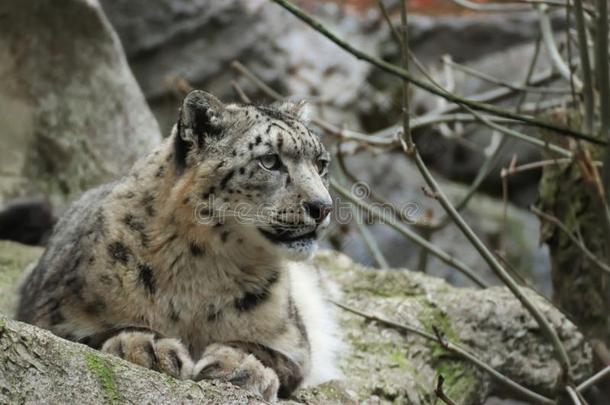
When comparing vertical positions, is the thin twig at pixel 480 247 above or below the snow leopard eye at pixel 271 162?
below

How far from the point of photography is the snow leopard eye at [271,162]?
4539mm

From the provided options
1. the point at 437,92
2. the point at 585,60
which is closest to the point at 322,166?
the point at 437,92

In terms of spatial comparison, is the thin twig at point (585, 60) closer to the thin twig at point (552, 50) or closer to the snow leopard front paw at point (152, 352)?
the thin twig at point (552, 50)

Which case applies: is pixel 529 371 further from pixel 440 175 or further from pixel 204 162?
pixel 440 175

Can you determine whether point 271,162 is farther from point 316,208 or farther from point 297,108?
point 297,108

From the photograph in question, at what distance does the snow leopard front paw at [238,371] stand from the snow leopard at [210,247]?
0.6 inches

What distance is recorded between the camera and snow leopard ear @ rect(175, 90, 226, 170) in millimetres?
4629

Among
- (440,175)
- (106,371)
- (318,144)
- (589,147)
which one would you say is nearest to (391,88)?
(440,175)

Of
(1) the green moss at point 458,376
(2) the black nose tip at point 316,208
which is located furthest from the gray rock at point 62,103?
(2) the black nose tip at point 316,208

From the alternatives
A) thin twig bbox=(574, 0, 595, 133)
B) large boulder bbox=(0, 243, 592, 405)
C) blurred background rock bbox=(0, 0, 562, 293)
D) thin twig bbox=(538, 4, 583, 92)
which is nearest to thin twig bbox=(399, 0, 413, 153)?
thin twig bbox=(574, 0, 595, 133)

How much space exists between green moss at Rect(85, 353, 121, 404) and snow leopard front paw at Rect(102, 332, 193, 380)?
445 millimetres

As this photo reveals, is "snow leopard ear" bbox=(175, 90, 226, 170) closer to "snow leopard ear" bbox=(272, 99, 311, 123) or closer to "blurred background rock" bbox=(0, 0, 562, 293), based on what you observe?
"snow leopard ear" bbox=(272, 99, 311, 123)

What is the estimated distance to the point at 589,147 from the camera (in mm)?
6121

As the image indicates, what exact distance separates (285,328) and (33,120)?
12.5ft
